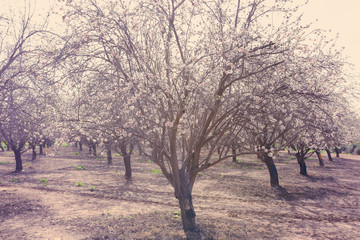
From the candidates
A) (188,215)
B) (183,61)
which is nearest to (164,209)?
(188,215)

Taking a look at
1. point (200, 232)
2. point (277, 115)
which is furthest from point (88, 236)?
point (277, 115)

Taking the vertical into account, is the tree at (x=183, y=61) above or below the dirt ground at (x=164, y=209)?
above

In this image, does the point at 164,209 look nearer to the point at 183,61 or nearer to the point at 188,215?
the point at 188,215

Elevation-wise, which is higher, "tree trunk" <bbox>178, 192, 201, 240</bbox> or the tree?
the tree

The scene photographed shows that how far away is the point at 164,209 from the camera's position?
11312 mm

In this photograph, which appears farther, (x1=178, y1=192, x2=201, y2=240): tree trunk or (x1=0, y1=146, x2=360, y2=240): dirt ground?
(x1=0, y1=146, x2=360, y2=240): dirt ground

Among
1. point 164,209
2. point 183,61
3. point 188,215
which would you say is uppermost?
point 183,61

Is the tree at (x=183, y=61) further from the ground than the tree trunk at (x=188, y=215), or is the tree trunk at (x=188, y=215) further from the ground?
the tree at (x=183, y=61)

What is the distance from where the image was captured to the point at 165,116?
7848 mm

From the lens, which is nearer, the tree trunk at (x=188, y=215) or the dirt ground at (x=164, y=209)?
the tree trunk at (x=188, y=215)

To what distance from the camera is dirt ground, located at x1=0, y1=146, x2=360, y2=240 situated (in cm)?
859

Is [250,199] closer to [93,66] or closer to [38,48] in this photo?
[93,66]

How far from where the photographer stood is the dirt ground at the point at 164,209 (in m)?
8.59

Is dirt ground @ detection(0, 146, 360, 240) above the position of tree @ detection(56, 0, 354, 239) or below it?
below
